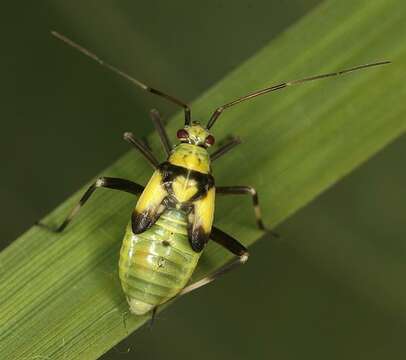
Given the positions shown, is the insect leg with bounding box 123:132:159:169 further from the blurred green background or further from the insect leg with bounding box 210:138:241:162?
the blurred green background

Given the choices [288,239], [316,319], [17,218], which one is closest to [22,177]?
[17,218]

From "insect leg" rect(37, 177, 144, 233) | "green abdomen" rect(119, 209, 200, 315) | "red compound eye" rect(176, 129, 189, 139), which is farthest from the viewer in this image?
"red compound eye" rect(176, 129, 189, 139)

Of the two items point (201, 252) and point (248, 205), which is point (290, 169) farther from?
point (201, 252)

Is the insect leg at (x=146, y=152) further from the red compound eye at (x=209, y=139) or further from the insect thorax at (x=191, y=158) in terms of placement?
the red compound eye at (x=209, y=139)

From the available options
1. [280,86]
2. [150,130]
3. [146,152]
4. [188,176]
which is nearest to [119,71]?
[146,152]

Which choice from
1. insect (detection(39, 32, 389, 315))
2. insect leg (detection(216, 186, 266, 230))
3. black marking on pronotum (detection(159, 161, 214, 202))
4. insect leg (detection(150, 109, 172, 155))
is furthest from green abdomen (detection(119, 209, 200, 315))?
insect leg (detection(150, 109, 172, 155))
